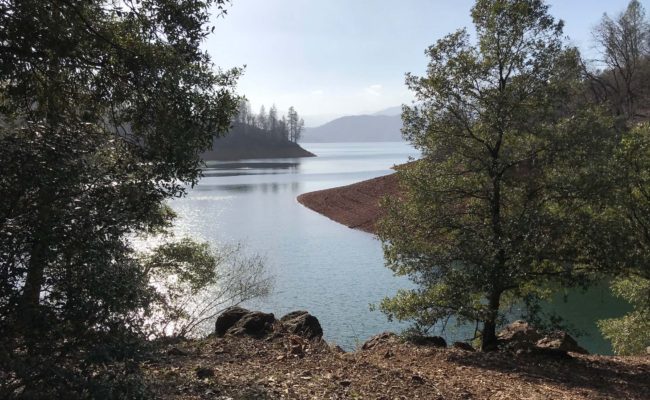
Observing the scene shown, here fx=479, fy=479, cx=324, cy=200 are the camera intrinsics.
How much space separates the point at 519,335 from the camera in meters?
13.4

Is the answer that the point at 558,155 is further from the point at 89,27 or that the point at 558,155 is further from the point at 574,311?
the point at 574,311

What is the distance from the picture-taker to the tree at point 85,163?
3.92 metres

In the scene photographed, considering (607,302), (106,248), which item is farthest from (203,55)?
(607,302)

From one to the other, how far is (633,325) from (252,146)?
453 feet

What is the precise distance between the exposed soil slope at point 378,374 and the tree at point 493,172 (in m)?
1.25

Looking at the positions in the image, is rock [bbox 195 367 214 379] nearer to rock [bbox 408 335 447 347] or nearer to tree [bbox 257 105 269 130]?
rock [bbox 408 335 447 347]

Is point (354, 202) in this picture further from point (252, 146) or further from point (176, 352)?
point (252, 146)

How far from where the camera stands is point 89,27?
616 centimetres

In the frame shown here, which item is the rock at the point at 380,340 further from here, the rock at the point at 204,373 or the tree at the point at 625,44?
the tree at the point at 625,44

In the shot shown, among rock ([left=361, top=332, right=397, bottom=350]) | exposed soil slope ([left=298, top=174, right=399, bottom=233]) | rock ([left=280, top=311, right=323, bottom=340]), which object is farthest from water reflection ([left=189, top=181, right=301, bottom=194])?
rock ([left=361, top=332, right=397, bottom=350])

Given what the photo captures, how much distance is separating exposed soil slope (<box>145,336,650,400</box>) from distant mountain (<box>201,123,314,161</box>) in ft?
402

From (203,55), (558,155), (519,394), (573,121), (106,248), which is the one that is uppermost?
(203,55)

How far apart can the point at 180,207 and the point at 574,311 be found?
37.0 meters

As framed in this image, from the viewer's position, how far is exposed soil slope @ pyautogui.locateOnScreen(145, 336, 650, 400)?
754 centimetres
